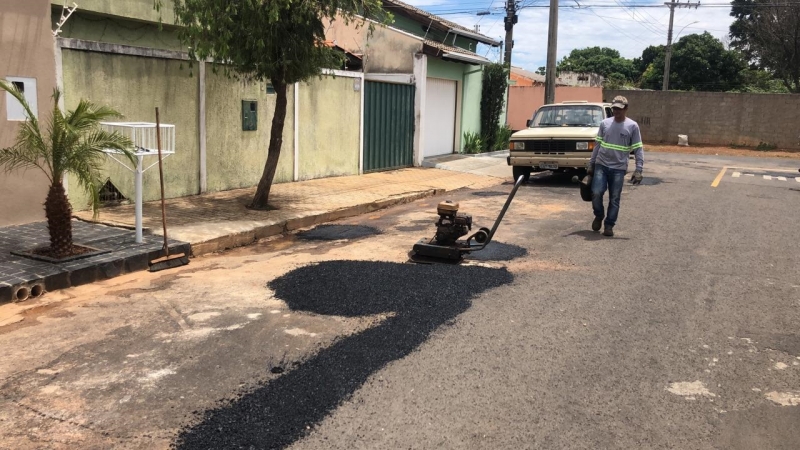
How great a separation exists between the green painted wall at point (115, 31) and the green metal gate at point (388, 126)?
487 centimetres

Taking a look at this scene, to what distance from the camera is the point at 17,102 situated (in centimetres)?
795

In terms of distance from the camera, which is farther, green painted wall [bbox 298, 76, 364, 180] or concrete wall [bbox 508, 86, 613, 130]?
concrete wall [bbox 508, 86, 613, 130]

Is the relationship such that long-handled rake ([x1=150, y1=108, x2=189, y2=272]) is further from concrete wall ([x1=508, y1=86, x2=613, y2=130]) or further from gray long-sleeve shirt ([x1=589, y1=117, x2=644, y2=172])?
concrete wall ([x1=508, y1=86, x2=613, y2=130])

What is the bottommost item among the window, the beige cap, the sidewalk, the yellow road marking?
the sidewalk

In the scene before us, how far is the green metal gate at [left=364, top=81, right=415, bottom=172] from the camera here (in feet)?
51.0

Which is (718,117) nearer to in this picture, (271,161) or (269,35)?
(271,161)

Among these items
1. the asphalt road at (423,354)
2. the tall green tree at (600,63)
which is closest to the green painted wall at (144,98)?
the asphalt road at (423,354)

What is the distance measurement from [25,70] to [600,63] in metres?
60.3

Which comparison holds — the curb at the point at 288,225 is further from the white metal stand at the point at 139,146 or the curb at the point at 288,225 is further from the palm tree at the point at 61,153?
the palm tree at the point at 61,153

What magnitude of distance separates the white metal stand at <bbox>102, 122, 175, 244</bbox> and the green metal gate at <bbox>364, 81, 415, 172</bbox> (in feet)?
20.7

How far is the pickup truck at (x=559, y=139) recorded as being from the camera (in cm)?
1354

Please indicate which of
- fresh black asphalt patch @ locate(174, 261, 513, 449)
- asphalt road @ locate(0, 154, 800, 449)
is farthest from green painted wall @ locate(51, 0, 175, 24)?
fresh black asphalt patch @ locate(174, 261, 513, 449)

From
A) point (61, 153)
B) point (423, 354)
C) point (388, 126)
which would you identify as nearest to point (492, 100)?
point (388, 126)

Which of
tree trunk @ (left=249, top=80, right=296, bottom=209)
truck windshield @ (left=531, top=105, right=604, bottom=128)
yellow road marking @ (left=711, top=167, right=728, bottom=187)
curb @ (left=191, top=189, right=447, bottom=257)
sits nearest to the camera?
curb @ (left=191, top=189, right=447, bottom=257)
